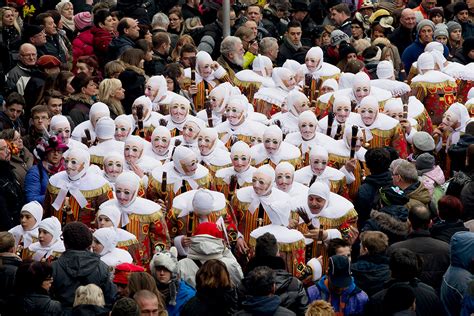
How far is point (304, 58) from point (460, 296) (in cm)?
1035

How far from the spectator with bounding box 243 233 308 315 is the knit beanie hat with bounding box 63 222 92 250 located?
1.47 m

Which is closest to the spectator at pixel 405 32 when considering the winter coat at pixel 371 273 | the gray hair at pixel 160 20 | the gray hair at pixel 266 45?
the gray hair at pixel 266 45

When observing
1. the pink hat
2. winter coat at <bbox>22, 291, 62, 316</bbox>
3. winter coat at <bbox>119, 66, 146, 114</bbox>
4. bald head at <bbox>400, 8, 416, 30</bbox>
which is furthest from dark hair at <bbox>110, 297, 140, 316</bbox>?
bald head at <bbox>400, 8, 416, 30</bbox>

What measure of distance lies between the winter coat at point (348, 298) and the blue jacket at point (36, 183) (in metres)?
4.70

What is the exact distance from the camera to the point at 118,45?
2375cm

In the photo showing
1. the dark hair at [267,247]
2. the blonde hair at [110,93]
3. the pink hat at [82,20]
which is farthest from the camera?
the pink hat at [82,20]

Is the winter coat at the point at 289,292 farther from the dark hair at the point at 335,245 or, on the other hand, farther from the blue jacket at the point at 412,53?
the blue jacket at the point at 412,53

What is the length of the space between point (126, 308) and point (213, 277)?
4.00 ft

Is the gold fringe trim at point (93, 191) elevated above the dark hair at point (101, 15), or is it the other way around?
the gold fringe trim at point (93, 191)

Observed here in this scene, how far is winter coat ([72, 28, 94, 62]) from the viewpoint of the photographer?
23891 mm

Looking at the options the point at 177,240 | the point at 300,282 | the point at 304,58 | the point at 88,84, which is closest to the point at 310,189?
the point at 177,240

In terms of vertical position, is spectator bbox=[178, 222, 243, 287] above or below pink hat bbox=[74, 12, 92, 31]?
above

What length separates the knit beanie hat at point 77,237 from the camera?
1503cm

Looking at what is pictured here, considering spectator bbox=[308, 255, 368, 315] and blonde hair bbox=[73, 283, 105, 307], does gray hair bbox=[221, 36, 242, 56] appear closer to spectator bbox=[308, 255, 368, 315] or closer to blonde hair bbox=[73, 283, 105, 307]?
spectator bbox=[308, 255, 368, 315]
